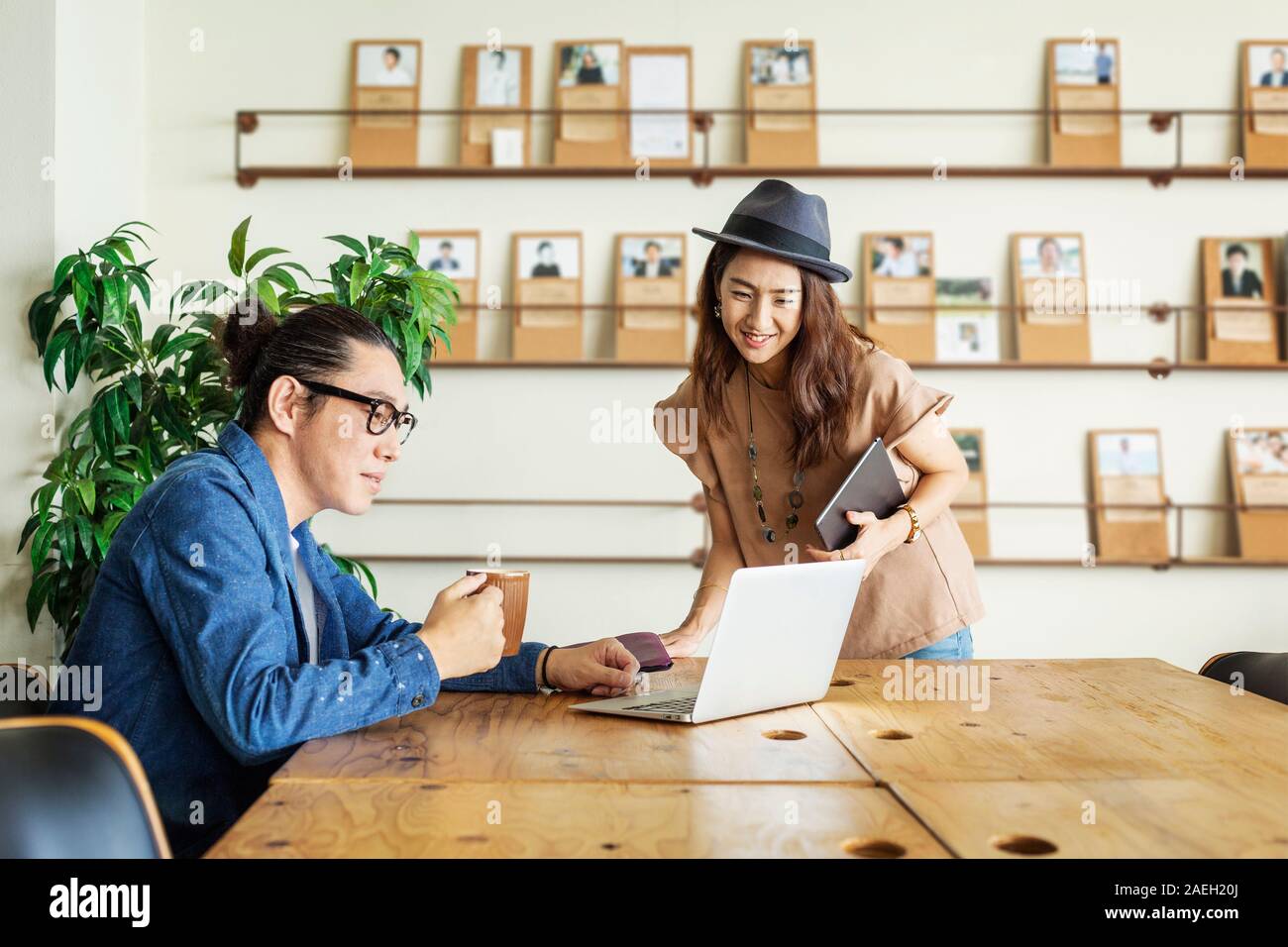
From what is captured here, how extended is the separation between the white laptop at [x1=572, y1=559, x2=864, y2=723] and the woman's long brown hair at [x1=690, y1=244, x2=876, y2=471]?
56cm

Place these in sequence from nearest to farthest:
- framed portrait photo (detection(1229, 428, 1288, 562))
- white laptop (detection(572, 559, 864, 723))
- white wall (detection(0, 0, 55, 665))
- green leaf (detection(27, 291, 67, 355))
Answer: white laptop (detection(572, 559, 864, 723))
green leaf (detection(27, 291, 67, 355))
white wall (detection(0, 0, 55, 665))
framed portrait photo (detection(1229, 428, 1288, 562))

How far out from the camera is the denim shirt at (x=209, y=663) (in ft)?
4.13

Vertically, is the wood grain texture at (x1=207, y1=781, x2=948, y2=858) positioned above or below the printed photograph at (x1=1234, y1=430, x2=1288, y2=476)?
below

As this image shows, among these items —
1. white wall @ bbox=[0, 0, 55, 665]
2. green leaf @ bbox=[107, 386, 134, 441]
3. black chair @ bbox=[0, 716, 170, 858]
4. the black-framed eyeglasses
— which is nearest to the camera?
black chair @ bbox=[0, 716, 170, 858]

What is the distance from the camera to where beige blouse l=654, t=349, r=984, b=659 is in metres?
2.15

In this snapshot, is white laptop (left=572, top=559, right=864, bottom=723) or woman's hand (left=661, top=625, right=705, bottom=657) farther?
woman's hand (left=661, top=625, right=705, bottom=657)

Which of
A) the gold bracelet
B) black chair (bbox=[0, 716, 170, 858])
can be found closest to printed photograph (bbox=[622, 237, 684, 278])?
the gold bracelet

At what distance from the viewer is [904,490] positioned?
2.17 metres

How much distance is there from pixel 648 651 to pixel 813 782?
0.64 m

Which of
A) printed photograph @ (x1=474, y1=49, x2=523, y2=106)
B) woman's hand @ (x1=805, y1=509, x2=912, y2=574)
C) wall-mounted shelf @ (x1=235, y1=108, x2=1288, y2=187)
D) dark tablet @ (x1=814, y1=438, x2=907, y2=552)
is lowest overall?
woman's hand @ (x1=805, y1=509, x2=912, y2=574)

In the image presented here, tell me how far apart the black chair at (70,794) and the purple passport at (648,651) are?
90 centimetres

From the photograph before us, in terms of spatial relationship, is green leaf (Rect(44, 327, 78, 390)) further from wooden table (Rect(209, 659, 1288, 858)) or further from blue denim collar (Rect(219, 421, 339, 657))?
wooden table (Rect(209, 659, 1288, 858))

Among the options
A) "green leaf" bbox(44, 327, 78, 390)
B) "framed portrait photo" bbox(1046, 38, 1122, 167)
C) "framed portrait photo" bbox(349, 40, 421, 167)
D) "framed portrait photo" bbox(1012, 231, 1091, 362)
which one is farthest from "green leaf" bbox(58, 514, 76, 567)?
"framed portrait photo" bbox(1046, 38, 1122, 167)

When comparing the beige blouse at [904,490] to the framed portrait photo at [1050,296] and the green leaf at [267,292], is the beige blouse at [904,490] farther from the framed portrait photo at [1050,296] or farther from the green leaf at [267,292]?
the framed portrait photo at [1050,296]
